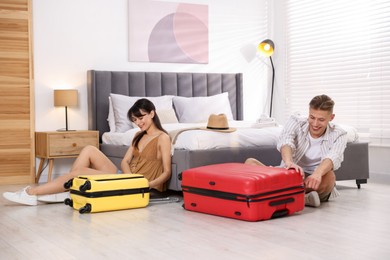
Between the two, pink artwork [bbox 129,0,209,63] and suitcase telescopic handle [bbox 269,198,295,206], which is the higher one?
pink artwork [bbox 129,0,209,63]

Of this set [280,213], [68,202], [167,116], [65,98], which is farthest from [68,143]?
[280,213]

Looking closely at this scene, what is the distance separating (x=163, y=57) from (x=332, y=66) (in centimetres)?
192

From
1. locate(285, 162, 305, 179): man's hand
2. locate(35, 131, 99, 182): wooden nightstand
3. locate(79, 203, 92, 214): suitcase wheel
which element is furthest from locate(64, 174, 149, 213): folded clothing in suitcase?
locate(35, 131, 99, 182): wooden nightstand

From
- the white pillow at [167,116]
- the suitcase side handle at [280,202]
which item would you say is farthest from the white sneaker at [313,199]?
the white pillow at [167,116]

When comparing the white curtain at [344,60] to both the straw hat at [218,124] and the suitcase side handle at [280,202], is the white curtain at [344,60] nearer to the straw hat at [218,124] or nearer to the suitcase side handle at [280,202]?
the straw hat at [218,124]

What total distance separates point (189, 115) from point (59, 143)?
1.45 metres

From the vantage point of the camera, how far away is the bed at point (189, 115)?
475 centimetres

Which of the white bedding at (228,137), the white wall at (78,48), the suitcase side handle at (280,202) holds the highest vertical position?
the white wall at (78,48)

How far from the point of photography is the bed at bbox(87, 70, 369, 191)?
475 centimetres

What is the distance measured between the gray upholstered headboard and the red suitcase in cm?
249

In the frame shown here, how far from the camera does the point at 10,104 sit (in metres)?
5.96

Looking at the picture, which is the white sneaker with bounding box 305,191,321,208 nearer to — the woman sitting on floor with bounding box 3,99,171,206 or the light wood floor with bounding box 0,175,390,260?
the light wood floor with bounding box 0,175,390,260

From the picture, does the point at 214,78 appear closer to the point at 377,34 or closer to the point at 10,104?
the point at 377,34

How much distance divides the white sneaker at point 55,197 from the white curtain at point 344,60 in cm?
327
